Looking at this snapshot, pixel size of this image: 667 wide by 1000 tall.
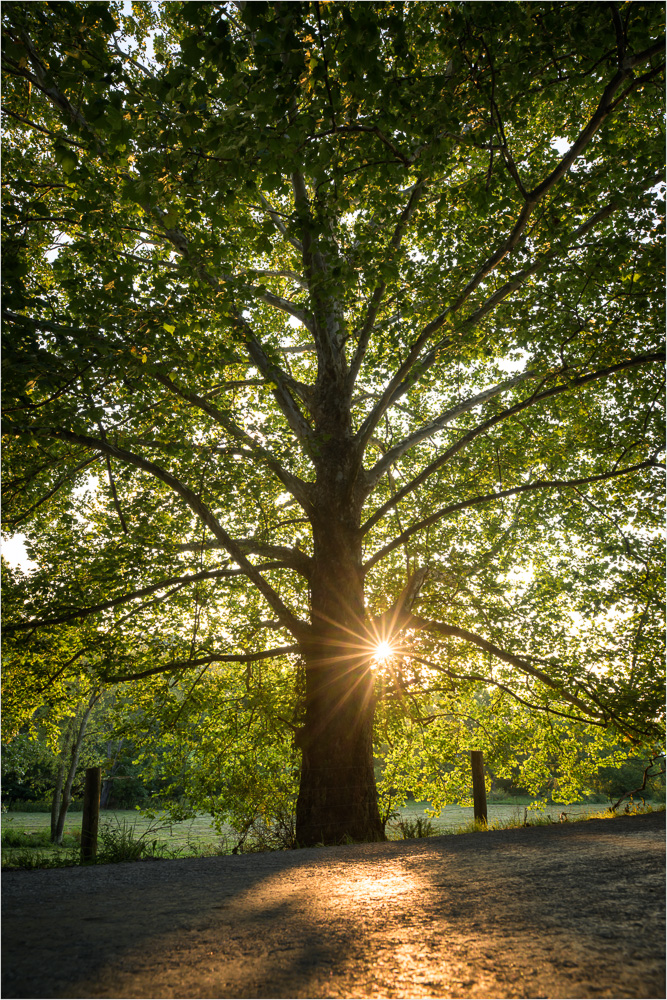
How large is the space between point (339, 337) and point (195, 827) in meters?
27.4

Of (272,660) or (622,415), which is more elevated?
(622,415)

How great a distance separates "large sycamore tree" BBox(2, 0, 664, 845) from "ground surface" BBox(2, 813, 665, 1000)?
4007 millimetres

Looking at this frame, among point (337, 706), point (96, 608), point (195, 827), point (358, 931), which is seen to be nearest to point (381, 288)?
point (337, 706)

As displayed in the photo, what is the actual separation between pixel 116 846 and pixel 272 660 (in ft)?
18.3

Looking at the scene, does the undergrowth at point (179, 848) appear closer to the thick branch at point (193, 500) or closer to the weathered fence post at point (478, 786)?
the weathered fence post at point (478, 786)

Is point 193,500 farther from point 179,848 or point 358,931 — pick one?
point 358,931

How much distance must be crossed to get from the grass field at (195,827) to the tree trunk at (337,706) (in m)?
1.22

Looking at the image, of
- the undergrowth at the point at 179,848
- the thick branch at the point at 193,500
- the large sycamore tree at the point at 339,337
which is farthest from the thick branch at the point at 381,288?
the undergrowth at the point at 179,848

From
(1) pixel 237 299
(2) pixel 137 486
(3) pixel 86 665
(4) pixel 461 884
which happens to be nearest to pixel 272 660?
(3) pixel 86 665

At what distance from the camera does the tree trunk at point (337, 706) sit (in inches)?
284

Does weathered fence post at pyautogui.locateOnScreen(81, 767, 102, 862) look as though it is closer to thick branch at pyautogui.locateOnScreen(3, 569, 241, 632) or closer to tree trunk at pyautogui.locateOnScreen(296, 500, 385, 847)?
thick branch at pyautogui.locateOnScreen(3, 569, 241, 632)

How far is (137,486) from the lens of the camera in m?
11.0

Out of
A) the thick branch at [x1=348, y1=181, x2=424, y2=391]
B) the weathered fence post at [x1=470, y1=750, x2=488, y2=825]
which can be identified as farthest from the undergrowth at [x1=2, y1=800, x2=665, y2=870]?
the thick branch at [x1=348, y1=181, x2=424, y2=391]

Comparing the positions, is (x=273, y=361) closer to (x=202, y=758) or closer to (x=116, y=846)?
(x=116, y=846)
